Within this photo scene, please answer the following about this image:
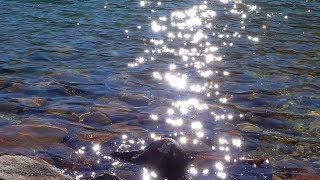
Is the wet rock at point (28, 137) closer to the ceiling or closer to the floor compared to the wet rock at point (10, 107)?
closer to the ceiling

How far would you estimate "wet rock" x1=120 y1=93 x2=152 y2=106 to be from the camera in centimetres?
834

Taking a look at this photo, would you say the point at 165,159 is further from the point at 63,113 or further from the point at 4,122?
the point at 4,122

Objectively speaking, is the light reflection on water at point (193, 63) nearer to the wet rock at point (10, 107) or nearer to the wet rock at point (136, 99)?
the wet rock at point (136, 99)

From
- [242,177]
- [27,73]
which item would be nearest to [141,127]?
[242,177]

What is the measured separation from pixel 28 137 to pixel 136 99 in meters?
2.23

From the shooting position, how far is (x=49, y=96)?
28.1 ft

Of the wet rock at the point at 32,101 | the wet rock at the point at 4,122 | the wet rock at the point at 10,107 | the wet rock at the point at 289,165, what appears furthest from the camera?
the wet rock at the point at 32,101

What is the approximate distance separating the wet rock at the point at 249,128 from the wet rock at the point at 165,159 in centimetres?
141

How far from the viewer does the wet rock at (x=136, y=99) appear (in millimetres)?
8336

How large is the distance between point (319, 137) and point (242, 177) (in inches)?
68.2

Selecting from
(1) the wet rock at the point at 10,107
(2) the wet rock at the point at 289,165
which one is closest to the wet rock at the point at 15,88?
(1) the wet rock at the point at 10,107

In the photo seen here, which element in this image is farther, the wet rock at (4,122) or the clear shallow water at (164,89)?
the wet rock at (4,122)

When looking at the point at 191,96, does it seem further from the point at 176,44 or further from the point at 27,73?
the point at 176,44

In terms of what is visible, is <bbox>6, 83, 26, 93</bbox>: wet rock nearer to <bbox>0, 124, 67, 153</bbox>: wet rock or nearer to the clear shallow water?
the clear shallow water
